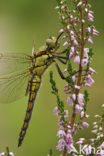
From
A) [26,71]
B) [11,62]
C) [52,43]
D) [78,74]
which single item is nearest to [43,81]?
[11,62]

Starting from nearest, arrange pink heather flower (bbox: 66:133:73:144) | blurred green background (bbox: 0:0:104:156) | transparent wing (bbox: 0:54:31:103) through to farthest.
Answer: pink heather flower (bbox: 66:133:73:144)
transparent wing (bbox: 0:54:31:103)
blurred green background (bbox: 0:0:104:156)

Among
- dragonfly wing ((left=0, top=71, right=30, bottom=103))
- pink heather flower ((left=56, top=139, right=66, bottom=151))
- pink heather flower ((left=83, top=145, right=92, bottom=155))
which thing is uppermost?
dragonfly wing ((left=0, top=71, right=30, bottom=103))

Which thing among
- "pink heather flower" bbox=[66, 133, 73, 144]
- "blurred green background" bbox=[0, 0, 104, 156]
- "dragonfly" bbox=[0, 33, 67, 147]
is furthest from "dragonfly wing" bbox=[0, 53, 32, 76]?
"blurred green background" bbox=[0, 0, 104, 156]

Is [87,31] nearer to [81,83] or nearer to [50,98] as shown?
[81,83]

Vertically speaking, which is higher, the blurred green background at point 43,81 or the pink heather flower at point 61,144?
the blurred green background at point 43,81

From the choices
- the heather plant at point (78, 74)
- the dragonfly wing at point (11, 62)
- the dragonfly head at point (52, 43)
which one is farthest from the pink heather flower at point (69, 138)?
the dragonfly wing at point (11, 62)

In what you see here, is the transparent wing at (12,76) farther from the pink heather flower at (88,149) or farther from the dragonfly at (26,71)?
the pink heather flower at (88,149)

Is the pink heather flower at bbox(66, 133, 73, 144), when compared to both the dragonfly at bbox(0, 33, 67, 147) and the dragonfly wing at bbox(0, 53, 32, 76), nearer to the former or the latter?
the dragonfly at bbox(0, 33, 67, 147)

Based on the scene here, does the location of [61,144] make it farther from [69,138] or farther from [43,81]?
[43,81]
